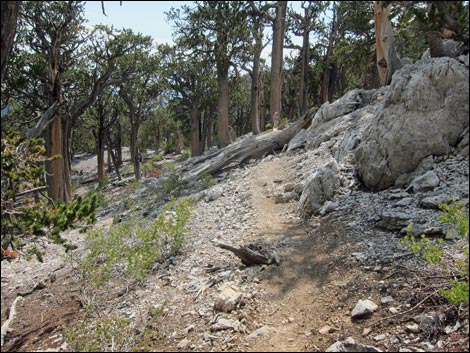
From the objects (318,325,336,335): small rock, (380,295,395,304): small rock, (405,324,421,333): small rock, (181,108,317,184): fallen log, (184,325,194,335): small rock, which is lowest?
(184,325,194,335): small rock

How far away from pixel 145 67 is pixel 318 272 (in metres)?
14.3

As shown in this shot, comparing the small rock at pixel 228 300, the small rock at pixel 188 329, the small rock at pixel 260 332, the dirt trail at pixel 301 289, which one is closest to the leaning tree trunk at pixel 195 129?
the dirt trail at pixel 301 289

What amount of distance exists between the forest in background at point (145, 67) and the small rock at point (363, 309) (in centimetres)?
311

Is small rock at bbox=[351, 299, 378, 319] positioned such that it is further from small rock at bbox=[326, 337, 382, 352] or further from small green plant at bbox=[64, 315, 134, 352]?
small green plant at bbox=[64, 315, 134, 352]

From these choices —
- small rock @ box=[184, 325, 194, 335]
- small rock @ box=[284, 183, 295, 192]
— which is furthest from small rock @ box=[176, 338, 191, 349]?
small rock @ box=[284, 183, 295, 192]

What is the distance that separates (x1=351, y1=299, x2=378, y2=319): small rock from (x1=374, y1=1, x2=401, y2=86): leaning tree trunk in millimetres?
9502

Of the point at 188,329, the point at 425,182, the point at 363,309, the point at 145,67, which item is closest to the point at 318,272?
the point at 363,309

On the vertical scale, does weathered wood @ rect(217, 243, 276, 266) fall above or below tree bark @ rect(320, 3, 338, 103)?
below

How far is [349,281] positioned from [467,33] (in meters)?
3.18

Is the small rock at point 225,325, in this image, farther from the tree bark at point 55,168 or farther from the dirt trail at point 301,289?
the tree bark at point 55,168

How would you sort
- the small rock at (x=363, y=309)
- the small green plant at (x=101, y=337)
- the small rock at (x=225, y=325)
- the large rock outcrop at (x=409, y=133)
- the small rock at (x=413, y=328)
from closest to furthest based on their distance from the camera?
1. the small rock at (x=413, y=328)
2. the small green plant at (x=101, y=337)
3. the small rock at (x=363, y=309)
4. the small rock at (x=225, y=325)
5. the large rock outcrop at (x=409, y=133)

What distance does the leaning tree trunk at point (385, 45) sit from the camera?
39.2 ft

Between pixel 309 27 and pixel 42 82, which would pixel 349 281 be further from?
pixel 309 27

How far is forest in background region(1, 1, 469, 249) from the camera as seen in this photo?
4582 millimetres
